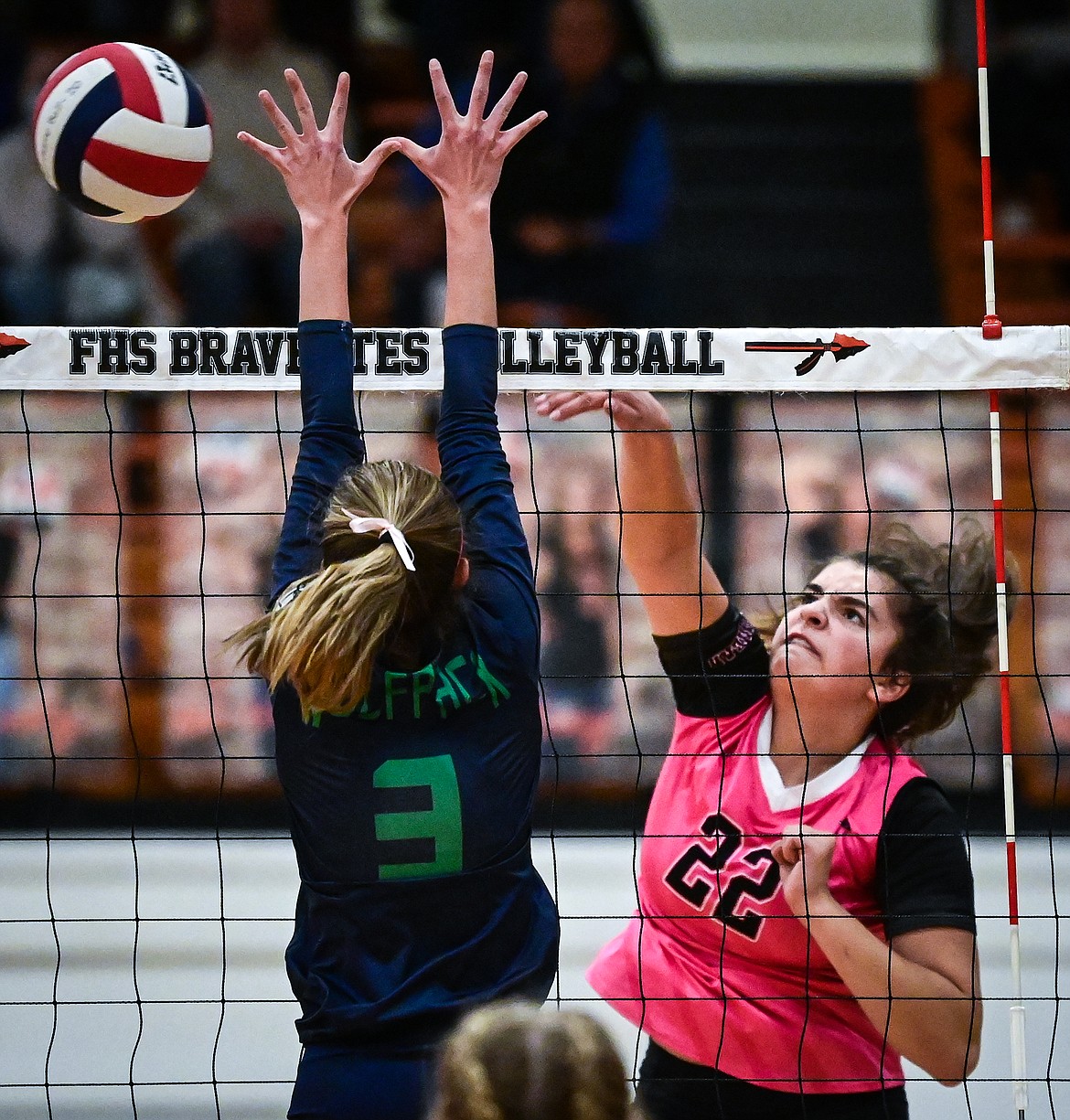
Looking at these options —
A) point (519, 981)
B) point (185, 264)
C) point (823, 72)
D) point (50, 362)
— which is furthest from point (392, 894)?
point (823, 72)

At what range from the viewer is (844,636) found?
2.70 m

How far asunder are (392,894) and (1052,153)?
6.98 m

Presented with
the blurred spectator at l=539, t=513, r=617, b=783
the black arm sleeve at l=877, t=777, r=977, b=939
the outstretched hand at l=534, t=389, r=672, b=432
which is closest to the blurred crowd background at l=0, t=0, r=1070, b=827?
the blurred spectator at l=539, t=513, r=617, b=783

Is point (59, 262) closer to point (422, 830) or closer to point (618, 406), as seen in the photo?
point (618, 406)

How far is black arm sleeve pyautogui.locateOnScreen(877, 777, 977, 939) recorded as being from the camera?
8.02 ft

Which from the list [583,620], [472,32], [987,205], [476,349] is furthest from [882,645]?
[472,32]

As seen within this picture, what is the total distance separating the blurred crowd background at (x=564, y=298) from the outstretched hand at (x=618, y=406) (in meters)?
2.01

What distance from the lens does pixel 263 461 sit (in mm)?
6027

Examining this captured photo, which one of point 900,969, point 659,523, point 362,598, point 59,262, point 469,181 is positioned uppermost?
point 59,262

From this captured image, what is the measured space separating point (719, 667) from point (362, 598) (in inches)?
40.2

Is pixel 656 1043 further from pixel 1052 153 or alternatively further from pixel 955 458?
pixel 1052 153

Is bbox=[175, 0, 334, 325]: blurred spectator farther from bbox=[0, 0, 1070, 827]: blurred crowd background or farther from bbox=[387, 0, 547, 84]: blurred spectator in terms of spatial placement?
bbox=[387, 0, 547, 84]: blurred spectator

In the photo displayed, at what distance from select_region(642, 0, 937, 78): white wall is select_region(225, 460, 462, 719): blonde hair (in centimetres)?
756

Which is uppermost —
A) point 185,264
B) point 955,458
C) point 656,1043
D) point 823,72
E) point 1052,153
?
point 823,72
